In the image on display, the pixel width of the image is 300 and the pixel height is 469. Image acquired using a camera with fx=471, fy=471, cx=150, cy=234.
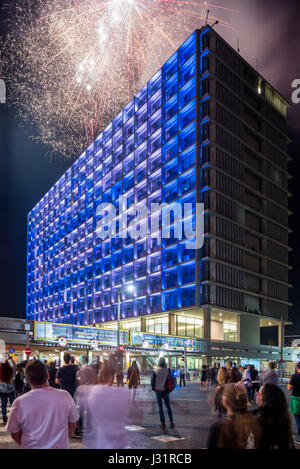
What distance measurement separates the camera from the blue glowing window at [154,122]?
67.2m

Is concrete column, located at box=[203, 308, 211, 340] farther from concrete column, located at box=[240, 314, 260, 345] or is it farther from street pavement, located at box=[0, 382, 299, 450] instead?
street pavement, located at box=[0, 382, 299, 450]

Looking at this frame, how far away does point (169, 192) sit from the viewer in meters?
63.6

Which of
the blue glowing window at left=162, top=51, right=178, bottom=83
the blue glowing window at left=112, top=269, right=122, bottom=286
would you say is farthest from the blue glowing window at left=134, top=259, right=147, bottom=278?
the blue glowing window at left=162, top=51, right=178, bottom=83

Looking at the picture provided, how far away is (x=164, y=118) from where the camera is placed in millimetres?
65625

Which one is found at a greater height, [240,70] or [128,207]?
[240,70]

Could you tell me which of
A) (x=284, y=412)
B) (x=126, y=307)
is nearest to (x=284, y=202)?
(x=126, y=307)

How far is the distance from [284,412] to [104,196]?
78045mm

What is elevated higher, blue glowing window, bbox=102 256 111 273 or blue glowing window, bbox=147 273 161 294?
blue glowing window, bbox=102 256 111 273

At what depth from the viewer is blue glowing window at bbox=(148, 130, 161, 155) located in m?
67.0

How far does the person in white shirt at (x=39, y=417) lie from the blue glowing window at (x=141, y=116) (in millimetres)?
68985

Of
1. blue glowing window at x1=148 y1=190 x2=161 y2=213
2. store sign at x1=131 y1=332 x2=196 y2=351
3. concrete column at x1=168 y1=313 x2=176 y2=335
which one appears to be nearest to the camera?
store sign at x1=131 y1=332 x2=196 y2=351

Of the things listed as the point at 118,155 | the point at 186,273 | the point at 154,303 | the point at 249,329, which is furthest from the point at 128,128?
the point at 249,329

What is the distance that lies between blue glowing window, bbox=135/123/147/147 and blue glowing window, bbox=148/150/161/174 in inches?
158

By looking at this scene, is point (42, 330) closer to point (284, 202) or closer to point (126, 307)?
point (126, 307)
